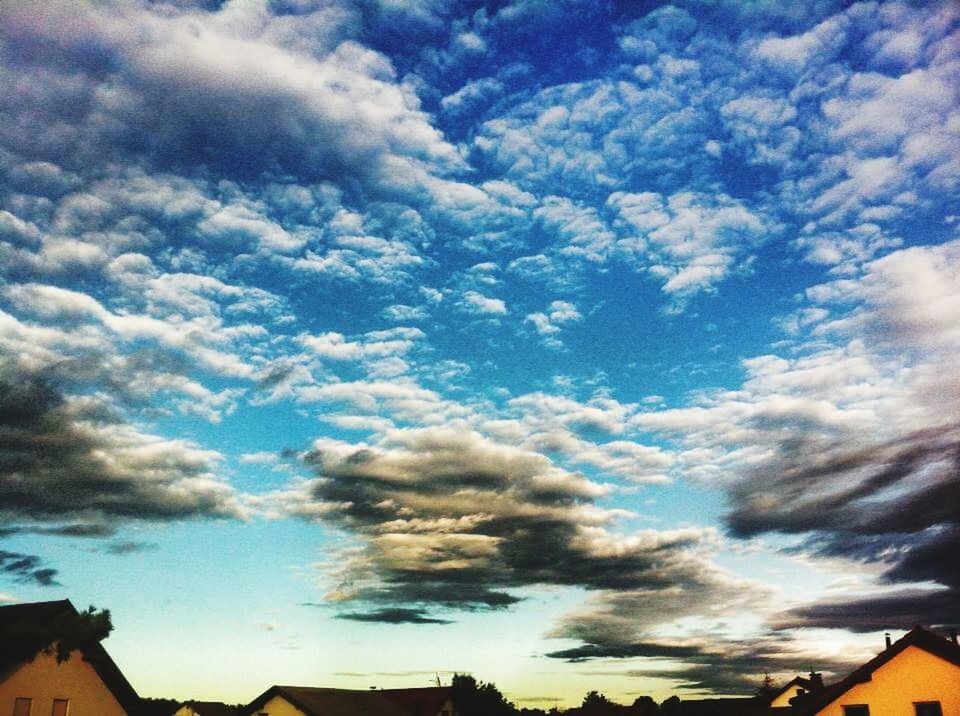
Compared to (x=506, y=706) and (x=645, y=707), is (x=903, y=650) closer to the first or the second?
(x=645, y=707)

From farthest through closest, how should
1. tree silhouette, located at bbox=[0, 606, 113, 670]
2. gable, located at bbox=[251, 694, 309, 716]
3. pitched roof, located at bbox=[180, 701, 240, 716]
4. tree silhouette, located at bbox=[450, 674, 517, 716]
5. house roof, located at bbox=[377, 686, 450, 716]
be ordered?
A: tree silhouette, located at bbox=[450, 674, 517, 716]
pitched roof, located at bbox=[180, 701, 240, 716]
house roof, located at bbox=[377, 686, 450, 716]
gable, located at bbox=[251, 694, 309, 716]
tree silhouette, located at bbox=[0, 606, 113, 670]

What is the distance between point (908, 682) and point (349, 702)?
139ft

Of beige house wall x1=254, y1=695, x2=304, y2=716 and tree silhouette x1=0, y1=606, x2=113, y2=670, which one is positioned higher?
tree silhouette x1=0, y1=606, x2=113, y2=670

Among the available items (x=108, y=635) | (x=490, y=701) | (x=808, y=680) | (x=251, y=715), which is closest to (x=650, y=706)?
(x=808, y=680)

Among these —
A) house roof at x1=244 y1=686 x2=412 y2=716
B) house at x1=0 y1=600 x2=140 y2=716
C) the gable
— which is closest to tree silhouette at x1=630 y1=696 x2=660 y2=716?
house roof at x1=244 y1=686 x2=412 y2=716

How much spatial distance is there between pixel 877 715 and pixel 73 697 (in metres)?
35.0

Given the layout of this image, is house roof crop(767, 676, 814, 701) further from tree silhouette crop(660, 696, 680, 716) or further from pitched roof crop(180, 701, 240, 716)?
pitched roof crop(180, 701, 240, 716)

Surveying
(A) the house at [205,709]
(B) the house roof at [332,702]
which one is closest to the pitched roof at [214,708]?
(A) the house at [205,709]

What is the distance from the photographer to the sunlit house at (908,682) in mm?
33500

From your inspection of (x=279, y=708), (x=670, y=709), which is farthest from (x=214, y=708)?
(x=670, y=709)

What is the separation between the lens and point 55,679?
28016 mm

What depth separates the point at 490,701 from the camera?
108 metres

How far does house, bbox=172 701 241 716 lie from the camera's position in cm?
7756

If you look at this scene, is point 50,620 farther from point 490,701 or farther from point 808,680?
point 490,701
